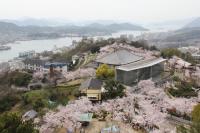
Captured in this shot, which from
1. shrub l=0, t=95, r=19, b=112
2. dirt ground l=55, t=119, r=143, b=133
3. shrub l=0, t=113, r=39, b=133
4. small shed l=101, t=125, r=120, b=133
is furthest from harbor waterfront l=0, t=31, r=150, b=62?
shrub l=0, t=113, r=39, b=133

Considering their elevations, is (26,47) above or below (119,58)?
below

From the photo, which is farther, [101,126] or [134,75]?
[134,75]

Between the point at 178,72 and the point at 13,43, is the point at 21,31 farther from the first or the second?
the point at 178,72

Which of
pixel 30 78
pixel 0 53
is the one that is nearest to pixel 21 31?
pixel 0 53

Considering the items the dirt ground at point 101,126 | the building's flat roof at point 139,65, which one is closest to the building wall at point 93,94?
the dirt ground at point 101,126

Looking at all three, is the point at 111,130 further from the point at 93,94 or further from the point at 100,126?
the point at 93,94

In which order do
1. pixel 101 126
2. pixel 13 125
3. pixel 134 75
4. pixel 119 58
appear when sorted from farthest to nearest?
pixel 119 58 → pixel 134 75 → pixel 101 126 → pixel 13 125

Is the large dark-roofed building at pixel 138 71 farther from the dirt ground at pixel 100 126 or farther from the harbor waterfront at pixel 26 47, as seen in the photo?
the harbor waterfront at pixel 26 47

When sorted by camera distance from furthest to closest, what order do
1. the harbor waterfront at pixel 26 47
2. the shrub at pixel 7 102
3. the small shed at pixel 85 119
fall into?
1. the harbor waterfront at pixel 26 47
2. the shrub at pixel 7 102
3. the small shed at pixel 85 119

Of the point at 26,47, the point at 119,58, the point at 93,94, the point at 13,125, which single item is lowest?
the point at 26,47

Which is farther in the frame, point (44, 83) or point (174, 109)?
point (44, 83)

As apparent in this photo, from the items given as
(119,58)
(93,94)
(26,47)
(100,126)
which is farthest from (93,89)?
(26,47)
